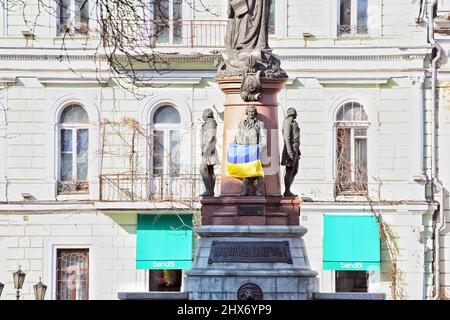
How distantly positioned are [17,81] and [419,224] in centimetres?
1002

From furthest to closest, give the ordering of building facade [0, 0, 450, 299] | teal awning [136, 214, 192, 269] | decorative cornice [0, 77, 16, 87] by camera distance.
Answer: decorative cornice [0, 77, 16, 87] < building facade [0, 0, 450, 299] < teal awning [136, 214, 192, 269]

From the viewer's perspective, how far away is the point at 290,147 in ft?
128

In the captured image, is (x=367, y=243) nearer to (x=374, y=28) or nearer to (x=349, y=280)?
(x=349, y=280)

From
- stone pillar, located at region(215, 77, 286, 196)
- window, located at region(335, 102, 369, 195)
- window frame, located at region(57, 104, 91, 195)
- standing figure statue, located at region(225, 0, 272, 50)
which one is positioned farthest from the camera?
window frame, located at region(57, 104, 91, 195)

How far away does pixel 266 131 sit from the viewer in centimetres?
3859

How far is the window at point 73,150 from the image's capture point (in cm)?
5144

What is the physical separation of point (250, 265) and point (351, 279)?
12.9 m

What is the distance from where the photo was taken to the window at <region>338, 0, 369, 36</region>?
51.1 meters

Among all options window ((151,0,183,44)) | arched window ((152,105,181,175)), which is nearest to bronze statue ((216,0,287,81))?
window ((151,0,183,44))

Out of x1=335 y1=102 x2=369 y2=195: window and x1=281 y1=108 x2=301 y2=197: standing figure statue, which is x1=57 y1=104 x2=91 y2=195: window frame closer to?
x1=335 y1=102 x2=369 y2=195: window

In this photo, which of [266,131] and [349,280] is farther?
[349,280]

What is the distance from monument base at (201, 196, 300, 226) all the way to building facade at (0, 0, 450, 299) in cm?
1172

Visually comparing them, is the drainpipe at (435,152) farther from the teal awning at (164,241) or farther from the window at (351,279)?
the teal awning at (164,241)

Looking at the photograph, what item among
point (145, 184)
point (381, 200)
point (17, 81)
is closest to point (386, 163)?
point (381, 200)
